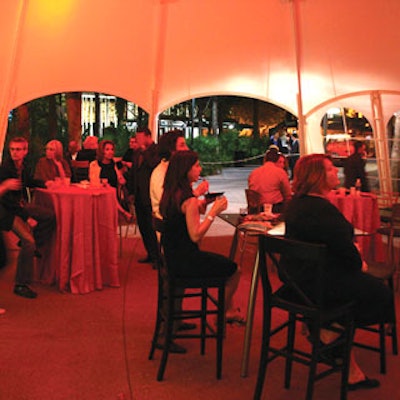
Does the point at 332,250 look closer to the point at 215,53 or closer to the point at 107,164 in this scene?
the point at 107,164

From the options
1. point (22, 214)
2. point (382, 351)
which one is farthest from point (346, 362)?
point (22, 214)

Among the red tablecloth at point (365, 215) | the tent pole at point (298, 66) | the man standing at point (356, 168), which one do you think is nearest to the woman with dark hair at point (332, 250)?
the red tablecloth at point (365, 215)

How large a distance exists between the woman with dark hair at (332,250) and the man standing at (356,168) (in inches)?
192

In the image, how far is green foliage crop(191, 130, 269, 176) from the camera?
22038 millimetres

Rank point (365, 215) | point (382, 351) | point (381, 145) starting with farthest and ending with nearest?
1. point (381, 145)
2. point (365, 215)
3. point (382, 351)

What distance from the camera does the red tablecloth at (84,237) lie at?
226 inches

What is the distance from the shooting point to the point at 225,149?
80.7 feet

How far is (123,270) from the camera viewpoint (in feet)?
21.9

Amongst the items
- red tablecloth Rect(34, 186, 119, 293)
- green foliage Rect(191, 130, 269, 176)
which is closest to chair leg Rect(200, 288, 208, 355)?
red tablecloth Rect(34, 186, 119, 293)

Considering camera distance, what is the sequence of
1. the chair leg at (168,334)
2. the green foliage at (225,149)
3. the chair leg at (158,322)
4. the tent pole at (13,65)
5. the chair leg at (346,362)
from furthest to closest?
the green foliage at (225,149) < the tent pole at (13,65) < the chair leg at (158,322) < the chair leg at (168,334) < the chair leg at (346,362)

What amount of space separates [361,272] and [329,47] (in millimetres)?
7016

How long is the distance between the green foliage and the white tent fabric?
9781mm

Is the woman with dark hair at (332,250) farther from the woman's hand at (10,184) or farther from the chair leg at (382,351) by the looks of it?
the woman's hand at (10,184)

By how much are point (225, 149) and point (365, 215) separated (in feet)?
58.6
